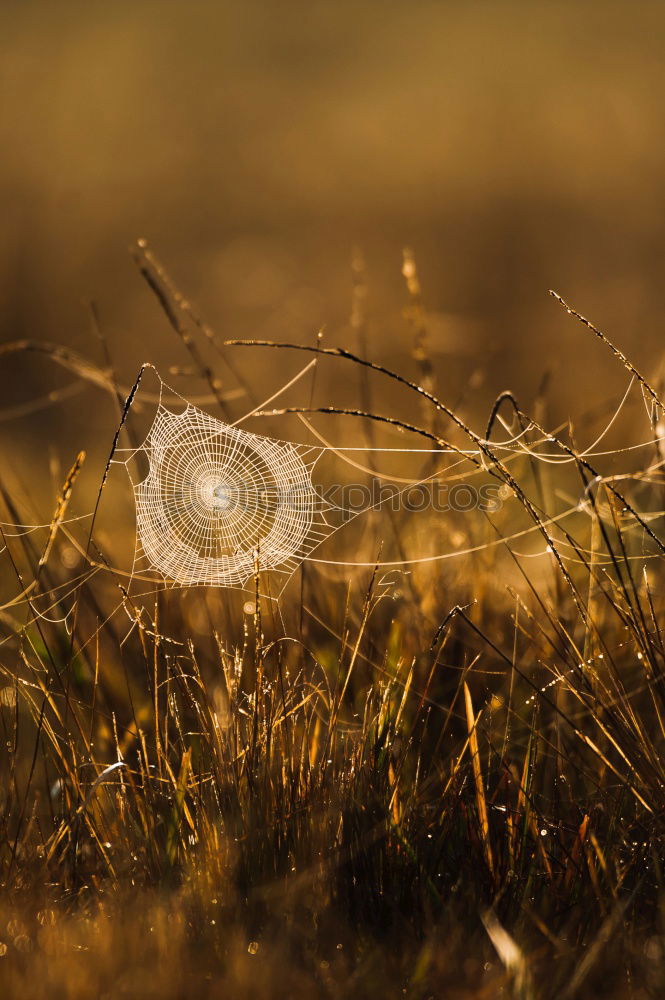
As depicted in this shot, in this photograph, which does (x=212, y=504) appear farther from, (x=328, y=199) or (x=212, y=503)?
(x=328, y=199)

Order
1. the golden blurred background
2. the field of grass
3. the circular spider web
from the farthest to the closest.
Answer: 1. the golden blurred background
2. the circular spider web
3. the field of grass

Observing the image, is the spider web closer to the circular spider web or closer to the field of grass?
the circular spider web

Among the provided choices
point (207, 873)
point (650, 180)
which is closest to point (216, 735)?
point (207, 873)

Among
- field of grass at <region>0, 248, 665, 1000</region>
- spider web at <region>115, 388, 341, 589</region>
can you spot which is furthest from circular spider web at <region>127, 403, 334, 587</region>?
field of grass at <region>0, 248, 665, 1000</region>

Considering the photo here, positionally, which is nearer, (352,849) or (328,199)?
(352,849)

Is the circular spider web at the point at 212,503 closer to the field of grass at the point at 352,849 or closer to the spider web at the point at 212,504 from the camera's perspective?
the spider web at the point at 212,504

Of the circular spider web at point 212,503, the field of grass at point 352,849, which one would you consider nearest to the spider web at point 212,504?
the circular spider web at point 212,503

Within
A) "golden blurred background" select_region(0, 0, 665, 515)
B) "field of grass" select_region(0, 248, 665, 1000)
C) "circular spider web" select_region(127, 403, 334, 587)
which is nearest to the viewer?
"field of grass" select_region(0, 248, 665, 1000)

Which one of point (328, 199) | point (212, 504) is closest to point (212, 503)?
point (212, 504)

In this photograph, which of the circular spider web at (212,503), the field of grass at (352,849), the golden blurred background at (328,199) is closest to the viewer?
the field of grass at (352,849)

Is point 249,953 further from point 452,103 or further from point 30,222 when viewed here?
point 452,103
